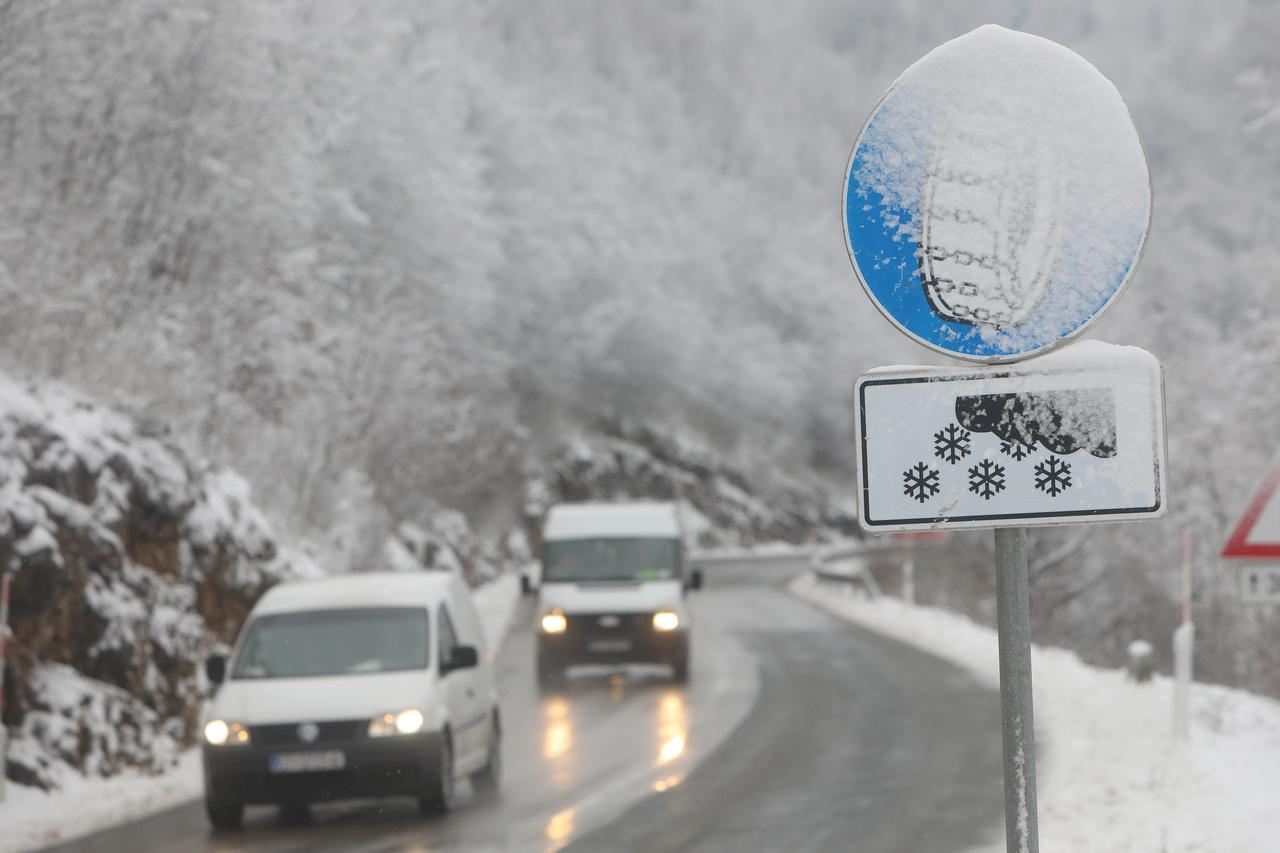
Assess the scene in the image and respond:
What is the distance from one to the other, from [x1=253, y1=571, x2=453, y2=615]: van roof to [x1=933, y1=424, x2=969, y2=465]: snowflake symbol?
9970 millimetres

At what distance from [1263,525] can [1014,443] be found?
20.5 ft

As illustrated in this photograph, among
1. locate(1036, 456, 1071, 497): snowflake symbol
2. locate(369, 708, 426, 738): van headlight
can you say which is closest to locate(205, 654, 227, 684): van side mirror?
locate(369, 708, 426, 738): van headlight

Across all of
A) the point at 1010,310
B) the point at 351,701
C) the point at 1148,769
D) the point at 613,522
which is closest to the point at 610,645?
the point at 613,522

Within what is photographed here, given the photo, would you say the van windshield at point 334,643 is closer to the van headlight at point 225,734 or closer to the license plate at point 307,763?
the van headlight at point 225,734

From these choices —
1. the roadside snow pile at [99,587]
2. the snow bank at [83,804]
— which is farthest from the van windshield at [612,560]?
the snow bank at [83,804]

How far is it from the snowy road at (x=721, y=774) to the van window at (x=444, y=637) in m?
1.09

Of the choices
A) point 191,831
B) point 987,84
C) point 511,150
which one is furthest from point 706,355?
point 987,84

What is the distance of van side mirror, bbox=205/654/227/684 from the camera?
12.7m

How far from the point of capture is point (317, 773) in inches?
473

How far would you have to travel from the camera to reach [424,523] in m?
49.4

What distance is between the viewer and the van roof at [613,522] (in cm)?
2428

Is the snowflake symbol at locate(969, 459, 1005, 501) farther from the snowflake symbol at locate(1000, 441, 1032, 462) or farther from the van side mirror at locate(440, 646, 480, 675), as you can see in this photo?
the van side mirror at locate(440, 646, 480, 675)

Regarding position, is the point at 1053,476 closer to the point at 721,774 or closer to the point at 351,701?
the point at 351,701

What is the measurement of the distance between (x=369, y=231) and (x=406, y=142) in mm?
2892
